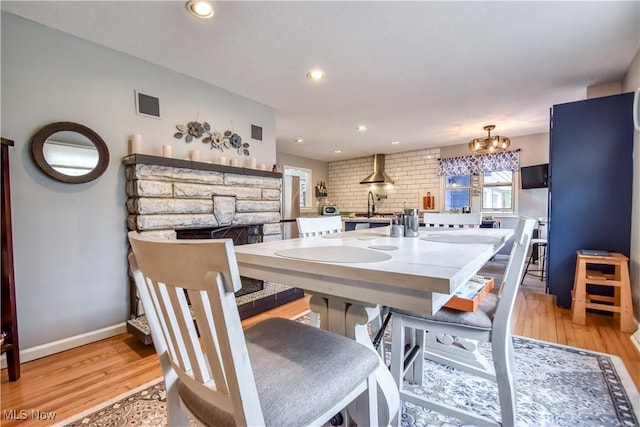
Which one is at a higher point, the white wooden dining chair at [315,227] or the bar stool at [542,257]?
the white wooden dining chair at [315,227]

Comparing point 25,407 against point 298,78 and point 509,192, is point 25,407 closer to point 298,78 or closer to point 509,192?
point 298,78

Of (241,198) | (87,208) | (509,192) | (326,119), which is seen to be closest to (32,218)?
(87,208)

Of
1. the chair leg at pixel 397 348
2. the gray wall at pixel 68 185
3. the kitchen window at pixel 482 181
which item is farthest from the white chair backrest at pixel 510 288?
the kitchen window at pixel 482 181

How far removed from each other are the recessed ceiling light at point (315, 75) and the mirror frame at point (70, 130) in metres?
1.79

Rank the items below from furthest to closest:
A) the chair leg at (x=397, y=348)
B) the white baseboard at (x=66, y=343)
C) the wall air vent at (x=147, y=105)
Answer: the wall air vent at (x=147, y=105)
the white baseboard at (x=66, y=343)
the chair leg at (x=397, y=348)

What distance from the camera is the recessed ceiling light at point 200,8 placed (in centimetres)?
170

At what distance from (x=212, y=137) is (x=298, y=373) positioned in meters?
2.63

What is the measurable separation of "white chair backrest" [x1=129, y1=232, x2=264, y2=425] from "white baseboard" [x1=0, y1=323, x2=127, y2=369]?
1976mm

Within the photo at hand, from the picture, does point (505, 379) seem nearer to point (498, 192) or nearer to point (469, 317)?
point (469, 317)

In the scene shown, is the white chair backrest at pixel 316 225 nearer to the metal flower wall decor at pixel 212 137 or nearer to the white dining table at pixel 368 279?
the white dining table at pixel 368 279

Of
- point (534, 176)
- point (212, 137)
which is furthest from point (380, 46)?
point (534, 176)

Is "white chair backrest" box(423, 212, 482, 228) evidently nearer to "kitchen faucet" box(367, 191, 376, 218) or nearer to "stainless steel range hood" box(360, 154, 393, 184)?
"stainless steel range hood" box(360, 154, 393, 184)

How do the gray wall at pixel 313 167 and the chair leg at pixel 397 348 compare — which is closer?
the chair leg at pixel 397 348

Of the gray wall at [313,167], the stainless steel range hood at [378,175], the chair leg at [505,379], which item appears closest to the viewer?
the chair leg at [505,379]
